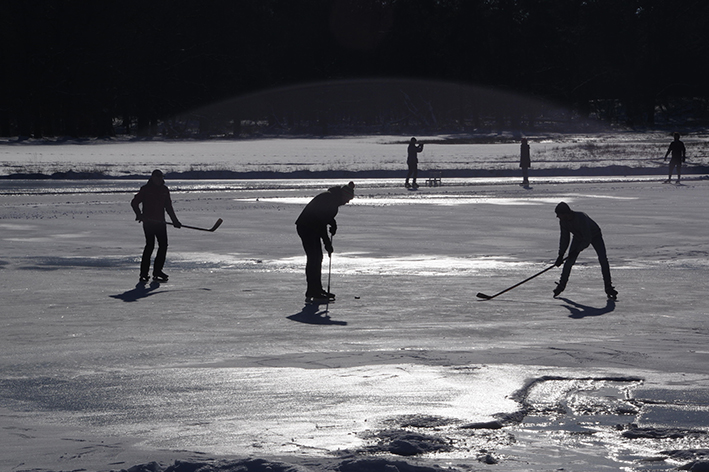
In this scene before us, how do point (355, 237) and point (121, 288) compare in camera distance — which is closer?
point (121, 288)

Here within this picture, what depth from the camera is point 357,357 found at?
27.6 ft

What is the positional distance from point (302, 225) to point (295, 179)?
27.1m

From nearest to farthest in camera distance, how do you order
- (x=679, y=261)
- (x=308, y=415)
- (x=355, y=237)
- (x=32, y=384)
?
1. (x=308, y=415)
2. (x=32, y=384)
3. (x=679, y=261)
4. (x=355, y=237)

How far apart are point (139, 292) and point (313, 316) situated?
8.90 ft

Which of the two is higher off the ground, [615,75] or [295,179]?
[615,75]

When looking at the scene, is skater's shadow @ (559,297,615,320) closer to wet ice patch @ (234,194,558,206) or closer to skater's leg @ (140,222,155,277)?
skater's leg @ (140,222,155,277)

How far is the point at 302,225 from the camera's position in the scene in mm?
11320

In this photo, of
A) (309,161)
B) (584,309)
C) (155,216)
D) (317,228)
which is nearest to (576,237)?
(584,309)

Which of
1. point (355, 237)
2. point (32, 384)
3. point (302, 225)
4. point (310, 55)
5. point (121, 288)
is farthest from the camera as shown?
point (310, 55)

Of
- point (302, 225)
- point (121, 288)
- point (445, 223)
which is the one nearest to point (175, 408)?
point (302, 225)

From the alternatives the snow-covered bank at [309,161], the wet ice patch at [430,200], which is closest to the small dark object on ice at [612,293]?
the wet ice patch at [430,200]

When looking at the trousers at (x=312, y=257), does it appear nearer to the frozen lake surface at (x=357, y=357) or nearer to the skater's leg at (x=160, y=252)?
the frozen lake surface at (x=357, y=357)

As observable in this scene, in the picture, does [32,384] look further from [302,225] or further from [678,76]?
[678,76]

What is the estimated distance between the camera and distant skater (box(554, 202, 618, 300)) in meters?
11.1
